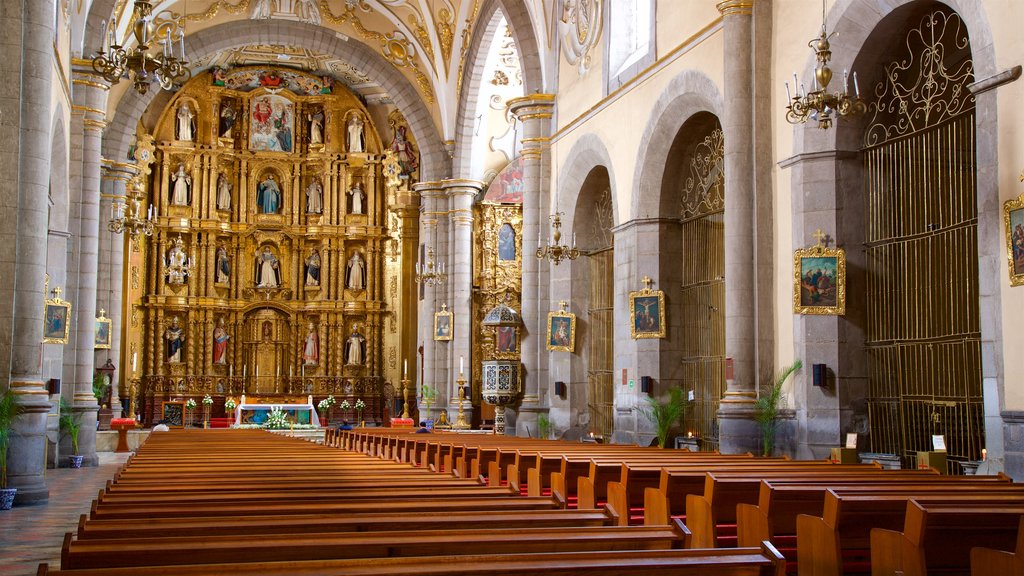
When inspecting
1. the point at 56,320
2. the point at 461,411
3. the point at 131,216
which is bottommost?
the point at 461,411

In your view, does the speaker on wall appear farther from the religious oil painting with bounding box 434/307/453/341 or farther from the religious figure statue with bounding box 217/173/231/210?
the religious figure statue with bounding box 217/173/231/210

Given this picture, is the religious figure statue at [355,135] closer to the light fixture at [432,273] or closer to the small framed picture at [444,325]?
the light fixture at [432,273]

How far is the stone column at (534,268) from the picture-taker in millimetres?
21828

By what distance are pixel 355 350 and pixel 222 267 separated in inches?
188

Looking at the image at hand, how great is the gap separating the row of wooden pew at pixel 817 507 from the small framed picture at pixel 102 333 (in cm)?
1847

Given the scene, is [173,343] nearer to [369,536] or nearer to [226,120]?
[226,120]

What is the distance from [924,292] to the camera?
12164 mm

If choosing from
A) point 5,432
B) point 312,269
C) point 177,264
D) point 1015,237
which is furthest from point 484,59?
point 1015,237

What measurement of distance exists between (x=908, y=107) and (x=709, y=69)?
3550 millimetres

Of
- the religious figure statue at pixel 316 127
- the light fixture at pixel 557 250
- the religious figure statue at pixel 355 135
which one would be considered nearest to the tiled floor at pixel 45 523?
the light fixture at pixel 557 250

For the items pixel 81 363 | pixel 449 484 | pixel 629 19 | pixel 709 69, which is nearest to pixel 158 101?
pixel 81 363

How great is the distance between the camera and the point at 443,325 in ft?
91.7

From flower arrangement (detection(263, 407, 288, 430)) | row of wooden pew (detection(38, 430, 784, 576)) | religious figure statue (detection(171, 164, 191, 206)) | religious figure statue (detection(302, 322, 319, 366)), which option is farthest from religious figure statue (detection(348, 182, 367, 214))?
row of wooden pew (detection(38, 430, 784, 576))

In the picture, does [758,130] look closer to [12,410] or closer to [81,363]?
[12,410]
